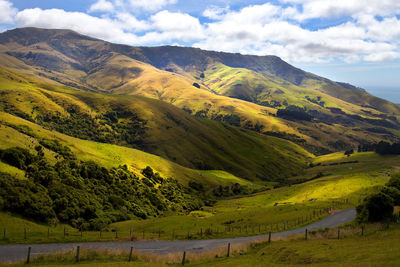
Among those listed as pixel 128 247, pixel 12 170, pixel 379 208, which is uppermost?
pixel 379 208

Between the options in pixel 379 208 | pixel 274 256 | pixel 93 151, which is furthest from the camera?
pixel 93 151

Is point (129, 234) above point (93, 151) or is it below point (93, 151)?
below

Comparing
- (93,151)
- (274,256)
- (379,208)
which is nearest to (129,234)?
(274,256)

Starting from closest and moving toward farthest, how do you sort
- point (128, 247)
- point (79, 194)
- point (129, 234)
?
point (128, 247) < point (129, 234) < point (79, 194)

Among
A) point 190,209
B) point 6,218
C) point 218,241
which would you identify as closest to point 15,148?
point 6,218

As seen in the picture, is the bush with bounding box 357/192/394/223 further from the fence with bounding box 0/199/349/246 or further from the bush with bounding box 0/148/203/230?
the bush with bounding box 0/148/203/230

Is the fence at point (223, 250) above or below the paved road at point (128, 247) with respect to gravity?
above

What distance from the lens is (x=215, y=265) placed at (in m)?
28.5

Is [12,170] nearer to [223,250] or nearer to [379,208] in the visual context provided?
[223,250]

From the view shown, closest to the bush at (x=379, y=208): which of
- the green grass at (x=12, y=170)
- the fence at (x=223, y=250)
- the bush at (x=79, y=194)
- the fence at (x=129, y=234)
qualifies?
the fence at (x=223, y=250)

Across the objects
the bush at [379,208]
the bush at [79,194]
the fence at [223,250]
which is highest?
the bush at [379,208]

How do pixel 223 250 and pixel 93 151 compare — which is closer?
pixel 223 250

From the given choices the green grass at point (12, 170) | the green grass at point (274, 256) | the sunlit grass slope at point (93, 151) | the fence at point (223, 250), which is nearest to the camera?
the green grass at point (274, 256)

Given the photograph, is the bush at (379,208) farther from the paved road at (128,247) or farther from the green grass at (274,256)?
the paved road at (128,247)
